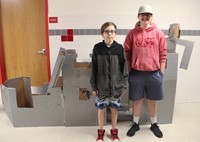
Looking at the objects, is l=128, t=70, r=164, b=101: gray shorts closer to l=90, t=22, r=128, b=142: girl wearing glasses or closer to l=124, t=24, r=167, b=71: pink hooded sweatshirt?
l=124, t=24, r=167, b=71: pink hooded sweatshirt

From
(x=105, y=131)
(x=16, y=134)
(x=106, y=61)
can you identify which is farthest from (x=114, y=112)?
(x=16, y=134)

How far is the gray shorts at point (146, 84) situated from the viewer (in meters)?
2.12

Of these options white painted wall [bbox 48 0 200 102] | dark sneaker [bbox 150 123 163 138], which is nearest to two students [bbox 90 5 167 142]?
dark sneaker [bbox 150 123 163 138]

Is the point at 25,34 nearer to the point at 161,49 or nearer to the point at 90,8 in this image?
the point at 90,8

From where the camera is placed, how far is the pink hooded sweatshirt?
203cm

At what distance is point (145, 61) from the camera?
6.73 ft

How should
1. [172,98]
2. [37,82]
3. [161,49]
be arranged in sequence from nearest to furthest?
[161,49]
[172,98]
[37,82]

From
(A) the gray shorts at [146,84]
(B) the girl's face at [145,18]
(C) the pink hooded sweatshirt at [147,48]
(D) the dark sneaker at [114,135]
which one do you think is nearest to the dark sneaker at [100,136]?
(D) the dark sneaker at [114,135]

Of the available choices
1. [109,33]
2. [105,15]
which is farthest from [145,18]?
[105,15]

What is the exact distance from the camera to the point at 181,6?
9.78ft

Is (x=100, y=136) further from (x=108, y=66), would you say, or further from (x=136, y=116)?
(x=108, y=66)

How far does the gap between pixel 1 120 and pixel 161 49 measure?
219cm

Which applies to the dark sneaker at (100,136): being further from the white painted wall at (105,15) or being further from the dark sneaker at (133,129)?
the white painted wall at (105,15)

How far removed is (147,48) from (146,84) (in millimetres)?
402
